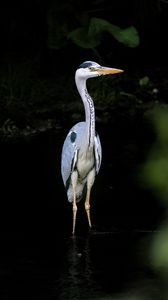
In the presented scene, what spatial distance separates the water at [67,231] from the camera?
4.80 meters

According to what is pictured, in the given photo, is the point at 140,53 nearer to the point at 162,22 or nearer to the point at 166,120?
the point at 162,22

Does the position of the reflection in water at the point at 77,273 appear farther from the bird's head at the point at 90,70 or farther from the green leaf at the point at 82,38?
the green leaf at the point at 82,38

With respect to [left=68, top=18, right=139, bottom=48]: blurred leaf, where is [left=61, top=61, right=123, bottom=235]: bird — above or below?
below

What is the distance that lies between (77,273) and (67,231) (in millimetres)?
1185

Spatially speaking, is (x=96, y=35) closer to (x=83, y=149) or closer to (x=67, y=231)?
(x=83, y=149)

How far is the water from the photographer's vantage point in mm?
4797

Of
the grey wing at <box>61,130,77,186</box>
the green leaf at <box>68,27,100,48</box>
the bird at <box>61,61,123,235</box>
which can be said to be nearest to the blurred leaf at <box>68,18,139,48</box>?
the green leaf at <box>68,27,100,48</box>

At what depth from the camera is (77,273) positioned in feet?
16.7

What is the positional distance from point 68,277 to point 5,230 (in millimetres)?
1378

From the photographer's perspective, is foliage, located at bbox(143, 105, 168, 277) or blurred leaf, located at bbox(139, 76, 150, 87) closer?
foliage, located at bbox(143, 105, 168, 277)

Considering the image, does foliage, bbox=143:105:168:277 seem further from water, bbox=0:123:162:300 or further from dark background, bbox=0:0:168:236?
dark background, bbox=0:0:168:236

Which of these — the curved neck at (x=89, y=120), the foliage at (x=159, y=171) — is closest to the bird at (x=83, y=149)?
the curved neck at (x=89, y=120)

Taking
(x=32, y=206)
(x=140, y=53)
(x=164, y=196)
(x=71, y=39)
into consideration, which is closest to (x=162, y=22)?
(x=140, y=53)

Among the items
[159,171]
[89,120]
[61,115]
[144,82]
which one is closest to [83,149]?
[89,120]
